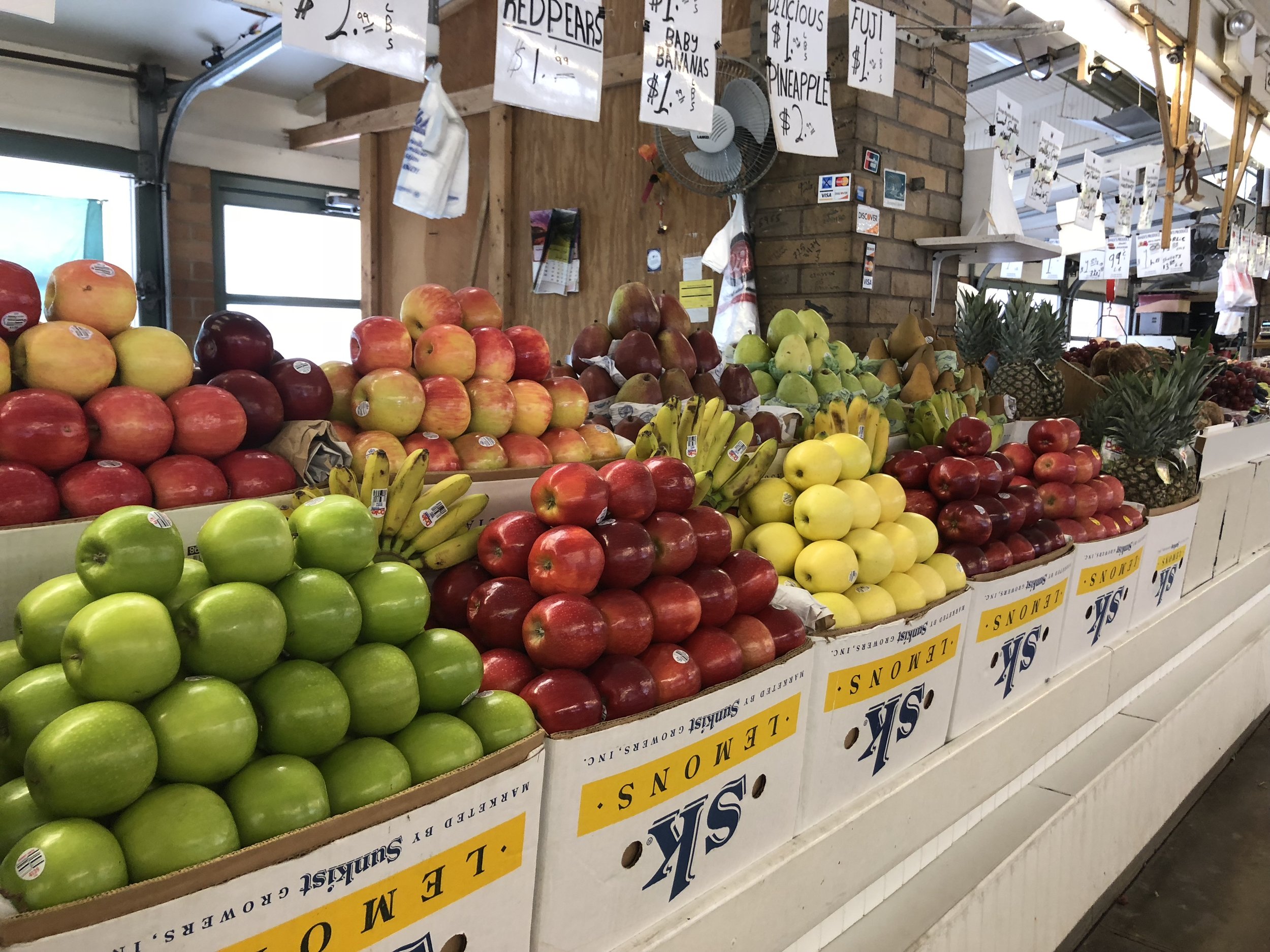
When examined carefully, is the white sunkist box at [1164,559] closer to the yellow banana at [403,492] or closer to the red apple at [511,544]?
the red apple at [511,544]

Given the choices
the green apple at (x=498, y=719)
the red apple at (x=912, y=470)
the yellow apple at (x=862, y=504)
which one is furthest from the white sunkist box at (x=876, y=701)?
the green apple at (x=498, y=719)

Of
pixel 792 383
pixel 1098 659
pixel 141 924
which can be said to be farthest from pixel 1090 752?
pixel 141 924

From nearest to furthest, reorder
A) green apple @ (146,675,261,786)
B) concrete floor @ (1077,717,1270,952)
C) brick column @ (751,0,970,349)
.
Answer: green apple @ (146,675,261,786) < concrete floor @ (1077,717,1270,952) < brick column @ (751,0,970,349)

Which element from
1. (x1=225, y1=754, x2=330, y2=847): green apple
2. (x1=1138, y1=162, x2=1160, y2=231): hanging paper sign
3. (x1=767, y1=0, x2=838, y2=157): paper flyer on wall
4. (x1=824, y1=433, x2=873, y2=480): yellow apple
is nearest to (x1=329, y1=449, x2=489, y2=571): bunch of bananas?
(x1=225, y1=754, x2=330, y2=847): green apple

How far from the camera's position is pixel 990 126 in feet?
13.7

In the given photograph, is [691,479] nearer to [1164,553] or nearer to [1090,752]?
[1090,752]

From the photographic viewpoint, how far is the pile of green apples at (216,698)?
2.67 ft

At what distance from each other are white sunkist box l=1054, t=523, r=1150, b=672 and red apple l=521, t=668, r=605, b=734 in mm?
1731

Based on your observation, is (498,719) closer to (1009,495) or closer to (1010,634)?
(1010,634)

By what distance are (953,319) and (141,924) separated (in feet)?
15.0

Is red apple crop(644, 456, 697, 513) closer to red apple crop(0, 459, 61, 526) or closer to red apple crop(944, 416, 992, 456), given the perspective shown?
red apple crop(0, 459, 61, 526)

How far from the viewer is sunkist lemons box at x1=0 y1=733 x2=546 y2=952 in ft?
2.50

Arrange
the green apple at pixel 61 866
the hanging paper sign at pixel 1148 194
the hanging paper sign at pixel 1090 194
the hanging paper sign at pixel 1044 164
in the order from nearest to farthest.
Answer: the green apple at pixel 61 866
the hanging paper sign at pixel 1044 164
the hanging paper sign at pixel 1090 194
the hanging paper sign at pixel 1148 194

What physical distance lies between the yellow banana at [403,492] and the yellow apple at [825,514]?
0.86 metres
